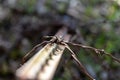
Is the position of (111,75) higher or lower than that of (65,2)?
lower

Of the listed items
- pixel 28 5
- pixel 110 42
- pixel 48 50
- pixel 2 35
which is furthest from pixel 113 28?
pixel 48 50

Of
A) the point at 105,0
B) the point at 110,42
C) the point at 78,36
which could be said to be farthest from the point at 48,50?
the point at 105,0

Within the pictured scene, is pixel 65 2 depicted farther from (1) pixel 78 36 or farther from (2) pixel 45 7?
(1) pixel 78 36

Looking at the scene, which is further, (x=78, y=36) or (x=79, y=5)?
(x=79, y=5)

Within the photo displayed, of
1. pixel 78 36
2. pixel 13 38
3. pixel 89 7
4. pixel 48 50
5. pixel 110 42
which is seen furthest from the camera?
pixel 89 7

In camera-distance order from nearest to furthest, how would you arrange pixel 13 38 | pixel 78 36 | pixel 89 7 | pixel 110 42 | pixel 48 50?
pixel 48 50 → pixel 78 36 → pixel 110 42 → pixel 13 38 → pixel 89 7

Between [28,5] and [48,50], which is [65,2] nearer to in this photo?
[28,5]

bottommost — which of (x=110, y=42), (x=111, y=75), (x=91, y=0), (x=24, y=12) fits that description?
(x=111, y=75)
